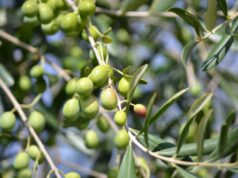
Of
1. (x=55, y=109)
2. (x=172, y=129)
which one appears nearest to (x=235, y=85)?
(x=172, y=129)

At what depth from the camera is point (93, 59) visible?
3.71 ft

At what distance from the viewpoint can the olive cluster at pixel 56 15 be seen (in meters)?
1.15

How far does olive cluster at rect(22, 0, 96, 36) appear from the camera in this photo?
1.15 meters

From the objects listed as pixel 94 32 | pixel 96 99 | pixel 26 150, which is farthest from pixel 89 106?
pixel 26 150

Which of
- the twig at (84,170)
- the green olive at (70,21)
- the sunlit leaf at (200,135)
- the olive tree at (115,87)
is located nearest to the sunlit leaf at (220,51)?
the olive tree at (115,87)

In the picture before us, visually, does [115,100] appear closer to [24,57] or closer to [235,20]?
[235,20]

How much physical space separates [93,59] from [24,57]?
1.65ft

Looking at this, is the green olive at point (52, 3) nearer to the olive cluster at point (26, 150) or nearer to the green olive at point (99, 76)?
the olive cluster at point (26, 150)

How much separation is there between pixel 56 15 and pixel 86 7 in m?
0.19

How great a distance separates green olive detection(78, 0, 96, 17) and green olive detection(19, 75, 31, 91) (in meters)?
0.40

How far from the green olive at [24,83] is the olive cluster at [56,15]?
0.18 m

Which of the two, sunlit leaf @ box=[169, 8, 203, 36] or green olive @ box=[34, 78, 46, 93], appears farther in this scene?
green olive @ box=[34, 78, 46, 93]

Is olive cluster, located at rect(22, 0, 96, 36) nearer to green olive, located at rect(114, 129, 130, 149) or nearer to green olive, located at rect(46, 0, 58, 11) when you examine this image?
green olive, located at rect(46, 0, 58, 11)

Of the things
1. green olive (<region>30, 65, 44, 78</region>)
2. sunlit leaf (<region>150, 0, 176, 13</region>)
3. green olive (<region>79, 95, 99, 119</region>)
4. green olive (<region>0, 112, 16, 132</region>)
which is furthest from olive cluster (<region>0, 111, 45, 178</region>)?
sunlit leaf (<region>150, 0, 176, 13</region>)
